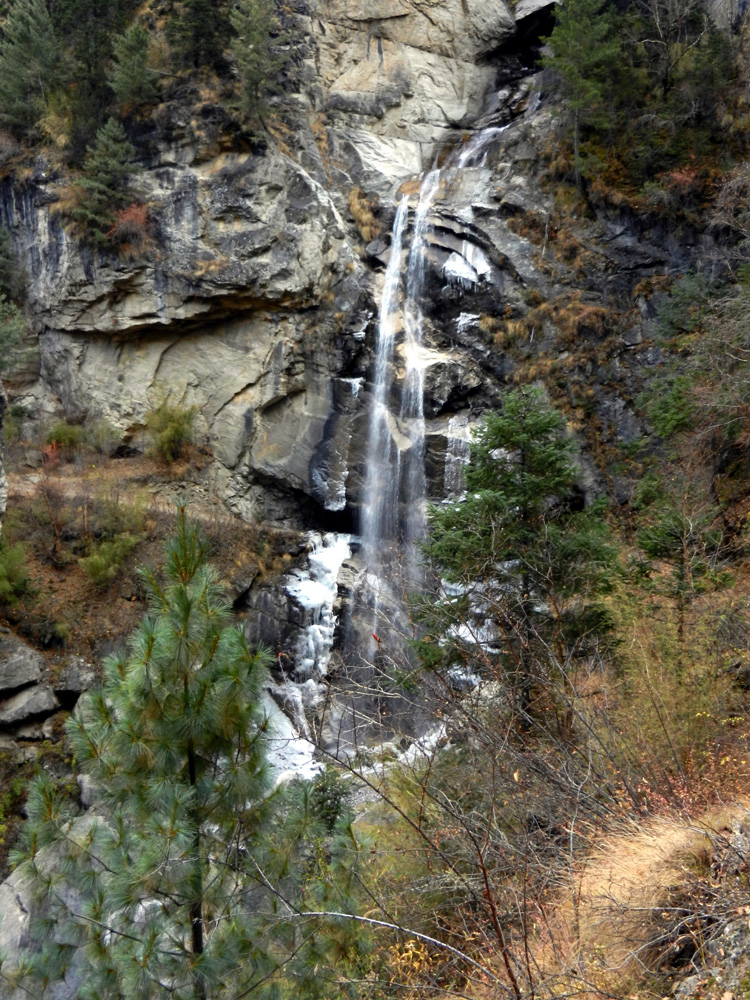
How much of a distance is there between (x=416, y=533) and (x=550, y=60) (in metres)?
11.7

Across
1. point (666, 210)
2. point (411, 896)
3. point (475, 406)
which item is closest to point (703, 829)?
point (411, 896)

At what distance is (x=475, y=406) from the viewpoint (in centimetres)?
1845

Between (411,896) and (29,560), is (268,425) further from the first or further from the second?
(411,896)

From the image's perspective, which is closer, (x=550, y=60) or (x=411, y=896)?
(x=411, y=896)

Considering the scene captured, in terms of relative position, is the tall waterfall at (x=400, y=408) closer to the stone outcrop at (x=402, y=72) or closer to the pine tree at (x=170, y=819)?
the stone outcrop at (x=402, y=72)

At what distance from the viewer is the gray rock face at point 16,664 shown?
1364 centimetres

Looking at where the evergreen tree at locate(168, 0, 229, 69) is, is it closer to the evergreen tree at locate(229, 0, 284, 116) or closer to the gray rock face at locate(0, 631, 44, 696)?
the evergreen tree at locate(229, 0, 284, 116)

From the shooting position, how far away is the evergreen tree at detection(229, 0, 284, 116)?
61.3ft

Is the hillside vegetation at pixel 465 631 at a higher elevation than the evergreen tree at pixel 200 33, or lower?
lower

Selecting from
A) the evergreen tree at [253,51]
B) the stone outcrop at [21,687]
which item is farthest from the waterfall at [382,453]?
the stone outcrop at [21,687]

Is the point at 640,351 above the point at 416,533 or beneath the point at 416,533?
above

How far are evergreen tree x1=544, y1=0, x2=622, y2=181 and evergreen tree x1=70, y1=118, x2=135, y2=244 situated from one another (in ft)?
34.4

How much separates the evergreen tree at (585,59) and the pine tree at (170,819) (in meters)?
17.1

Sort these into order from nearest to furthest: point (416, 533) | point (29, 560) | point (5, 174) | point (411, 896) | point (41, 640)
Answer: point (411, 896), point (41, 640), point (29, 560), point (416, 533), point (5, 174)
